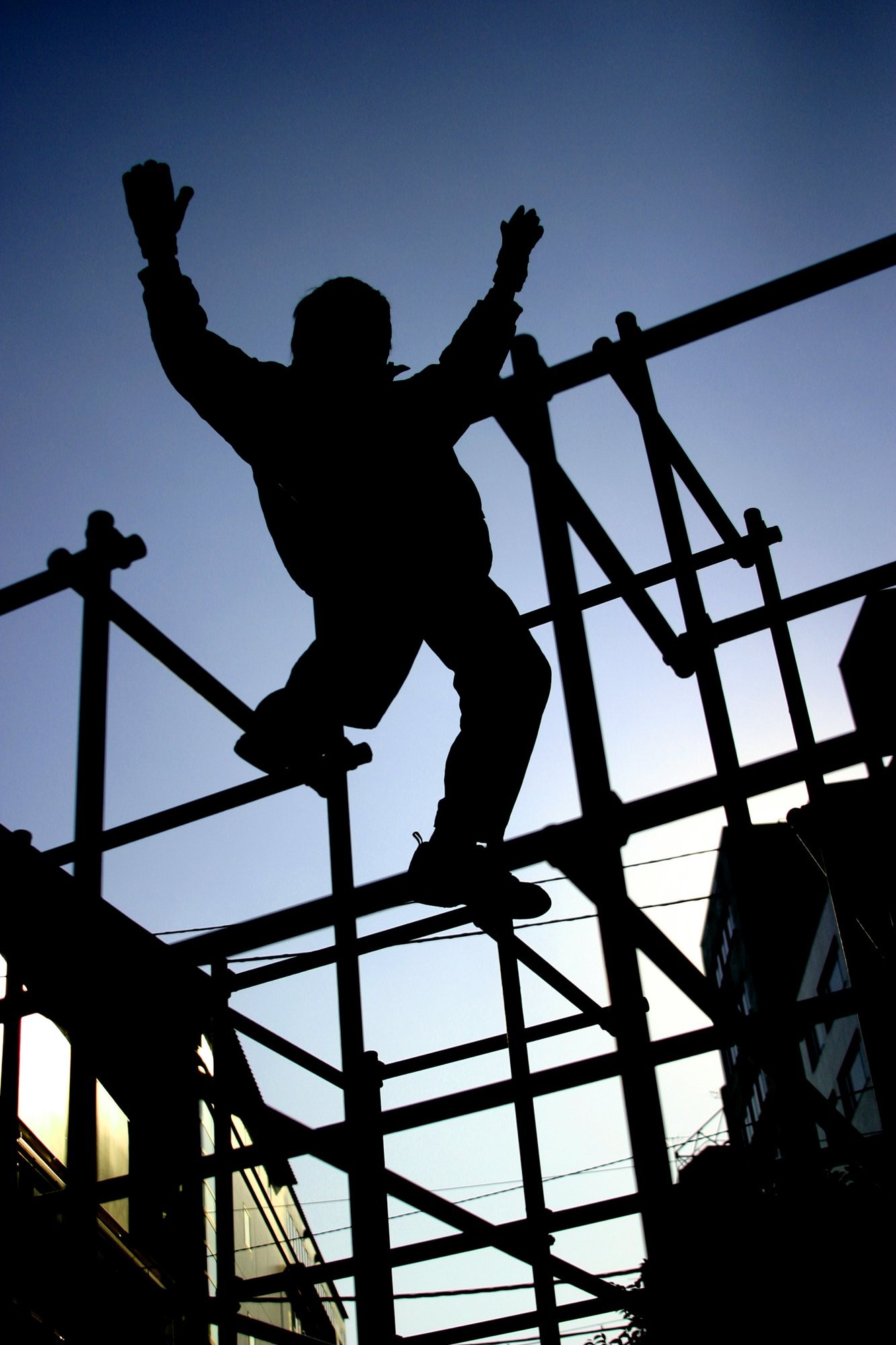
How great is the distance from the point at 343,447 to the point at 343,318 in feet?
1.28

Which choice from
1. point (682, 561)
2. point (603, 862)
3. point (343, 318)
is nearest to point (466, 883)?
point (603, 862)

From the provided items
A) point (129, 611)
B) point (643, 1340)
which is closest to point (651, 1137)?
point (643, 1340)

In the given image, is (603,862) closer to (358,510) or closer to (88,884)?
(358,510)

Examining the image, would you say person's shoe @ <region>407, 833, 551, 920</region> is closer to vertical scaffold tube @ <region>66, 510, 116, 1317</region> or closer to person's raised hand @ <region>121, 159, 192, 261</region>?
vertical scaffold tube @ <region>66, 510, 116, 1317</region>

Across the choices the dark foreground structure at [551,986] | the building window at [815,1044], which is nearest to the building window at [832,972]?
the building window at [815,1044]

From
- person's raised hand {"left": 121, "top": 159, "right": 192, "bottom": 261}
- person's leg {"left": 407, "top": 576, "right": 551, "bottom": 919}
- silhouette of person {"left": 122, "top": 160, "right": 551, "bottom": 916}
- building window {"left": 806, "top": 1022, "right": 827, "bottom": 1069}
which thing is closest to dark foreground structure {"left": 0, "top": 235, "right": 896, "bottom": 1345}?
person's leg {"left": 407, "top": 576, "right": 551, "bottom": 919}

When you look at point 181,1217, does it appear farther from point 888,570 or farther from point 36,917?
point 888,570

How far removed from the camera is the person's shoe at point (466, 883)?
235cm

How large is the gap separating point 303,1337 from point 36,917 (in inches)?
73.4

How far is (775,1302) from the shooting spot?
111 inches

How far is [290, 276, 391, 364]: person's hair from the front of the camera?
2.89 meters

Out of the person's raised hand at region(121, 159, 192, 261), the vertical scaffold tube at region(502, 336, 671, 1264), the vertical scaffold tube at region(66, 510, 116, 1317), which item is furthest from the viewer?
the person's raised hand at region(121, 159, 192, 261)

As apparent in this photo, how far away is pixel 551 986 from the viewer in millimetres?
3598

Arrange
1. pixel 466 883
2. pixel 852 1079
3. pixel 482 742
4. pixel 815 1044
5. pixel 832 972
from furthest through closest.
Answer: pixel 815 1044, pixel 832 972, pixel 852 1079, pixel 482 742, pixel 466 883
